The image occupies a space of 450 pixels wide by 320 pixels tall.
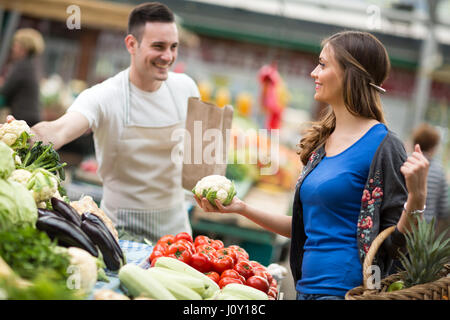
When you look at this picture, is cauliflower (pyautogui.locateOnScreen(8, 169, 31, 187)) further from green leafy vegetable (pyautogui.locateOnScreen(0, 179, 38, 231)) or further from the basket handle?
the basket handle

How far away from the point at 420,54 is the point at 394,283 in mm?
11926

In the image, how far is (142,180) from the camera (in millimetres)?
3572

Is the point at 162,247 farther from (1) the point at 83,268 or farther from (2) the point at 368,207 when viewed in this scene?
(2) the point at 368,207

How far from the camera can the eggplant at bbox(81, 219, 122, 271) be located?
2256 millimetres

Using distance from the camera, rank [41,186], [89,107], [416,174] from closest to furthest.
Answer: [416,174] → [41,186] → [89,107]

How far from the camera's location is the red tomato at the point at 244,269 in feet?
8.80

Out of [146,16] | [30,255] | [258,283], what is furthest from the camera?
[146,16]

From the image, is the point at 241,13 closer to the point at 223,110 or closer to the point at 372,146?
the point at 223,110

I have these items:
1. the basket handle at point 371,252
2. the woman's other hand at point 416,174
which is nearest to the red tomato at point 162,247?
the basket handle at point 371,252

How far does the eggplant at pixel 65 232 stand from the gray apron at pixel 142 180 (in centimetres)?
135

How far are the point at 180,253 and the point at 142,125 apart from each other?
1.15 meters

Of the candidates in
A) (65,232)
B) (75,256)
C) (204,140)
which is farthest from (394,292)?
(204,140)

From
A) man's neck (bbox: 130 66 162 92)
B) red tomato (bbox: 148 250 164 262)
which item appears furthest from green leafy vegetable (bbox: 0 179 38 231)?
man's neck (bbox: 130 66 162 92)

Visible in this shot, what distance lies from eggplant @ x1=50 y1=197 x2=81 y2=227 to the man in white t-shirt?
3.32 ft
